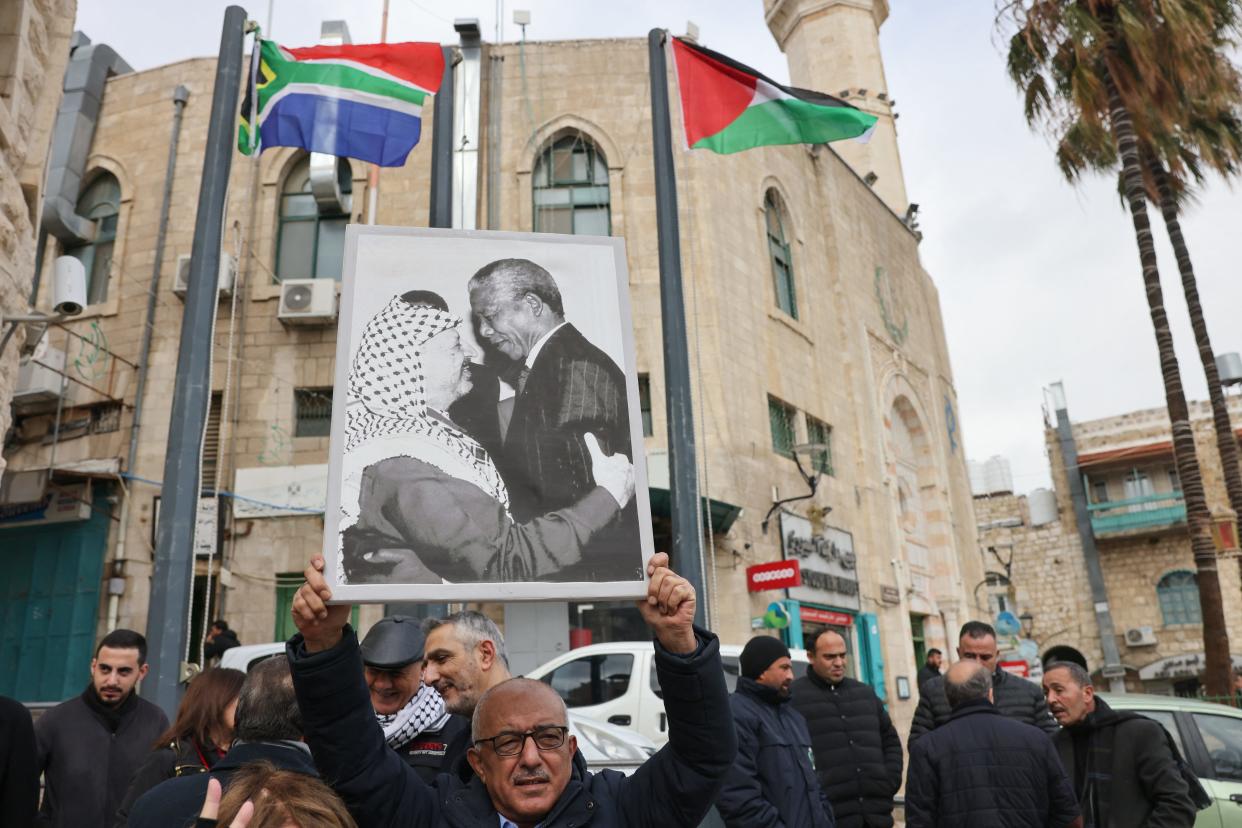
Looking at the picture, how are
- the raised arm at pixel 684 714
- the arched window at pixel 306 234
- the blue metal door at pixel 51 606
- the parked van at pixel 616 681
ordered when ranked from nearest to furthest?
the raised arm at pixel 684 714 < the parked van at pixel 616 681 < the blue metal door at pixel 51 606 < the arched window at pixel 306 234

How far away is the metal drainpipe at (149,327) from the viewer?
1389 centimetres

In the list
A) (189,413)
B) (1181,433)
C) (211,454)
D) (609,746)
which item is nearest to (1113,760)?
(609,746)

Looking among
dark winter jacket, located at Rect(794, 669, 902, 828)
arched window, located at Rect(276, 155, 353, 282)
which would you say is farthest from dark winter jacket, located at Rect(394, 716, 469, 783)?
arched window, located at Rect(276, 155, 353, 282)

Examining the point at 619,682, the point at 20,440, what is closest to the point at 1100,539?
the point at 619,682

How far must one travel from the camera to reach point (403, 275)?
2.78m

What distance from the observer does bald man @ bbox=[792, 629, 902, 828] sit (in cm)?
531

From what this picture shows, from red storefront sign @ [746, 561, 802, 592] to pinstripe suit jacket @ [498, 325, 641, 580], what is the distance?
11.0 meters

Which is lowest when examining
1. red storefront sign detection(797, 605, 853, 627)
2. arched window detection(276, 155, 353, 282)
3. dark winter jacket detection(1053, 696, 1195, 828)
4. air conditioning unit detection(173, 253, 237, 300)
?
dark winter jacket detection(1053, 696, 1195, 828)

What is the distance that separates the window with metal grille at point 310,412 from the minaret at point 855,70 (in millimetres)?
16337

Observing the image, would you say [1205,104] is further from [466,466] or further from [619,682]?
[466,466]

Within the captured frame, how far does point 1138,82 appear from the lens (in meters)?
13.8

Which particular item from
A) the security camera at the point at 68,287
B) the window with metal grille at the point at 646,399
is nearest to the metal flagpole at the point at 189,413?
the security camera at the point at 68,287

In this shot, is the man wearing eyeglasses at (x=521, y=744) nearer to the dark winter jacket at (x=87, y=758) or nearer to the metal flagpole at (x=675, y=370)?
the dark winter jacket at (x=87, y=758)

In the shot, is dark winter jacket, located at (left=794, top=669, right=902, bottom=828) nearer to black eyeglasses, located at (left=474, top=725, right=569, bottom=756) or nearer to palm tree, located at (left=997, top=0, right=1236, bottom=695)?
black eyeglasses, located at (left=474, top=725, right=569, bottom=756)
